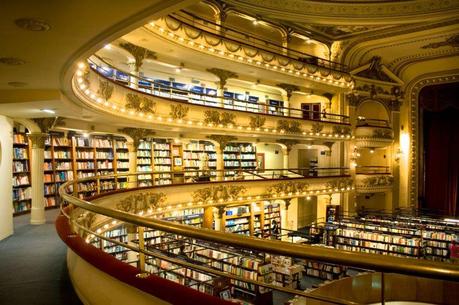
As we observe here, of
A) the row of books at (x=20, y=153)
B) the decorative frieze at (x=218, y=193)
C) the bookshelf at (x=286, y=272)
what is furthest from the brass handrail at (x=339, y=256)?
the decorative frieze at (x=218, y=193)

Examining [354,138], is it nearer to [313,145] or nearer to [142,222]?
[313,145]

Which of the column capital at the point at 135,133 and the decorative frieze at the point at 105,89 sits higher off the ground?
the decorative frieze at the point at 105,89

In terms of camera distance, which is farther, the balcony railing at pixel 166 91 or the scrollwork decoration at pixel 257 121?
the scrollwork decoration at pixel 257 121

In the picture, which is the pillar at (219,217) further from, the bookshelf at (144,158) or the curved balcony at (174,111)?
the curved balcony at (174,111)

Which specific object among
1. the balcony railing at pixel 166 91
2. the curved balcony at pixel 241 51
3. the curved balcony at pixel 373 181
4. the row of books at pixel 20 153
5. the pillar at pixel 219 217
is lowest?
the pillar at pixel 219 217

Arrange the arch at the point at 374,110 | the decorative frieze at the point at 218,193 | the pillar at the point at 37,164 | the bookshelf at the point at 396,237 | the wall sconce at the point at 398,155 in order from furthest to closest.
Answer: the arch at the point at 374,110, the wall sconce at the point at 398,155, the decorative frieze at the point at 218,193, the bookshelf at the point at 396,237, the pillar at the point at 37,164

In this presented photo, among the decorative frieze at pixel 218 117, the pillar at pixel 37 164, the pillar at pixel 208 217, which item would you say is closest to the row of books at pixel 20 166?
the pillar at pixel 37 164

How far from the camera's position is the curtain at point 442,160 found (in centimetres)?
1767

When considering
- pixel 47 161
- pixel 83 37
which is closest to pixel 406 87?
pixel 47 161

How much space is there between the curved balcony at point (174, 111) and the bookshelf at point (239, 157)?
196 centimetres

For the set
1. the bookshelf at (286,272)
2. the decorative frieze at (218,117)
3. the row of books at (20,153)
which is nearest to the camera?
the bookshelf at (286,272)

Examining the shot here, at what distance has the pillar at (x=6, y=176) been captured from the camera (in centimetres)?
640

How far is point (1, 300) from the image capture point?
299 cm

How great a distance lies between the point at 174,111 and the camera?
10305 mm
